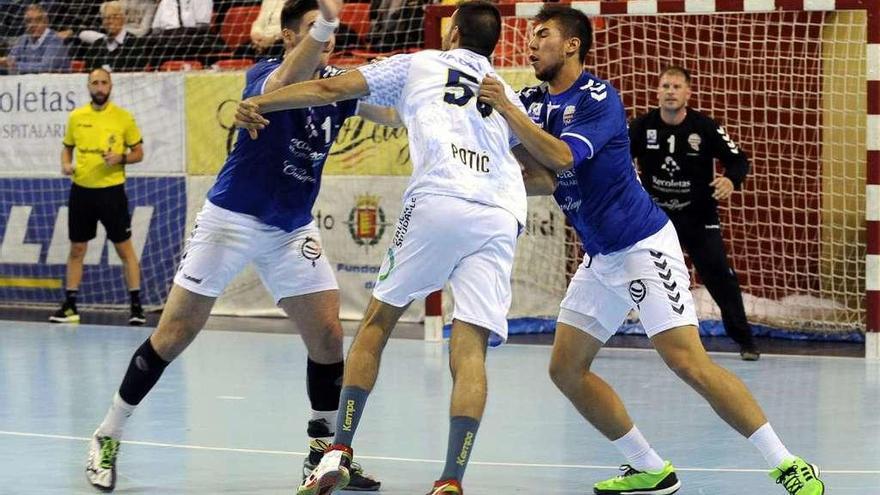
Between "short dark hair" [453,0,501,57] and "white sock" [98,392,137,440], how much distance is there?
226 cm

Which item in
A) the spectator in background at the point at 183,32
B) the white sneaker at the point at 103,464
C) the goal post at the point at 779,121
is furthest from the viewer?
the spectator in background at the point at 183,32

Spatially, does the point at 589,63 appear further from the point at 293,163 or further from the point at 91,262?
the point at 293,163

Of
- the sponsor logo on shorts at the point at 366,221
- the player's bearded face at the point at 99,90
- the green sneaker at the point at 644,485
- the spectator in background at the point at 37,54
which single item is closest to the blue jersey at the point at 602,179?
the green sneaker at the point at 644,485

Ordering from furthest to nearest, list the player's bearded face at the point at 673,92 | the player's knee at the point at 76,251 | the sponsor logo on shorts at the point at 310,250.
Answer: the player's knee at the point at 76,251
the player's bearded face at the point at 673,92
the sponsor logo on shorts at the point at 310,250

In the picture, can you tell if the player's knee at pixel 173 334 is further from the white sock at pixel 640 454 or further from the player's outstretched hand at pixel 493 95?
the white sock at pixel 640 454

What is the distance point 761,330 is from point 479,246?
7936mm

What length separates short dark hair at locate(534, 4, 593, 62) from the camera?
21.7ft

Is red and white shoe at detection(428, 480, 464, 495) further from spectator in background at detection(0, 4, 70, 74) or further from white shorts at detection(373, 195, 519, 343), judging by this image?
spectator in background at detection(0, 4, 70, 74)

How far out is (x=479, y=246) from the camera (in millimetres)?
6016

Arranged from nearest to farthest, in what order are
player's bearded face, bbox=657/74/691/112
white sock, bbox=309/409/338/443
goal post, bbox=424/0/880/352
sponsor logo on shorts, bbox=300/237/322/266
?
sponsor logo on shorts, bbox=300/237/322/266 < white sock, bbox=309/409/338/443 < player's bearded face, bbox=657/74/691/112 < goal post, bbox=424/0/880/352

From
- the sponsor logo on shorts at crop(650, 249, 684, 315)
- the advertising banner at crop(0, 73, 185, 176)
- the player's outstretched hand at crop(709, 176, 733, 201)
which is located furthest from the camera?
the advertising banner at crop(0, 73, 185, 176)

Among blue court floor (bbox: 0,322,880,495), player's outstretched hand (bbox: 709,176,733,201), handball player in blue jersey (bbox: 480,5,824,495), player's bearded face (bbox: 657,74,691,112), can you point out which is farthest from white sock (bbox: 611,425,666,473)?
player's bearded face (bbox: 657,74,691,112)

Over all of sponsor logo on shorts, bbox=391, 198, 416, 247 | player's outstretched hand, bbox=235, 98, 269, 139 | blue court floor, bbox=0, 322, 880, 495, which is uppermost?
player's outstretched hand, bbox=235, 98, 269, 139

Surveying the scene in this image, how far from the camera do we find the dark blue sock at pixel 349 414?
19.7 feet
